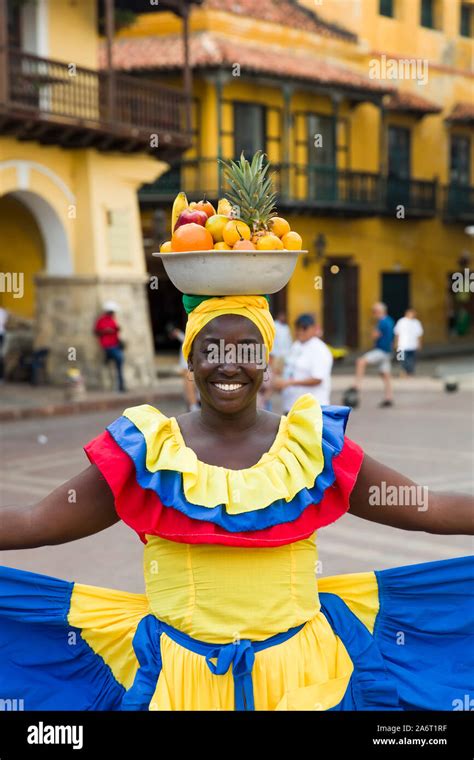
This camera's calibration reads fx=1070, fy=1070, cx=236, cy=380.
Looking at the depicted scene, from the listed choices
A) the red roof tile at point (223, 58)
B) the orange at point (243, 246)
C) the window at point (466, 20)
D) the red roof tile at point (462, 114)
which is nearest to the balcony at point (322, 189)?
the red roof tile at point (223, 58)

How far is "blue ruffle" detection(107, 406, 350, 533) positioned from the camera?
2.80 meters

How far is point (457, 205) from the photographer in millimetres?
34344

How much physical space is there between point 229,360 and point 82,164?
657 inches

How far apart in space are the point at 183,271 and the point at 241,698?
1138 mm

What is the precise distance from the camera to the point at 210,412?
2.99 m

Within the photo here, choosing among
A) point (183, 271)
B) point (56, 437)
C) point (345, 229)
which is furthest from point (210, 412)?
point (345, 229)

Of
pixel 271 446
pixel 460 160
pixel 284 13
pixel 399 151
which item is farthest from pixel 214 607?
pixel 460 160

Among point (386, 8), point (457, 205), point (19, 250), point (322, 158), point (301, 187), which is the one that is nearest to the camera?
point (19, 250)

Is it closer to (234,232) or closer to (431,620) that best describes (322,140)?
(431,620)

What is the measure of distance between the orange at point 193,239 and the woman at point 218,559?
0.16m

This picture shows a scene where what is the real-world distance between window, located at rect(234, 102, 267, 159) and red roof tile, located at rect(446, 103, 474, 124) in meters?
8.92

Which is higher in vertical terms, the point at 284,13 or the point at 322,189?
the point at 284,13

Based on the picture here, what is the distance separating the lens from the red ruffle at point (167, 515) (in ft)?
9.20

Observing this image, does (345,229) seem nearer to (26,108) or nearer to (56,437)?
(26,108)
